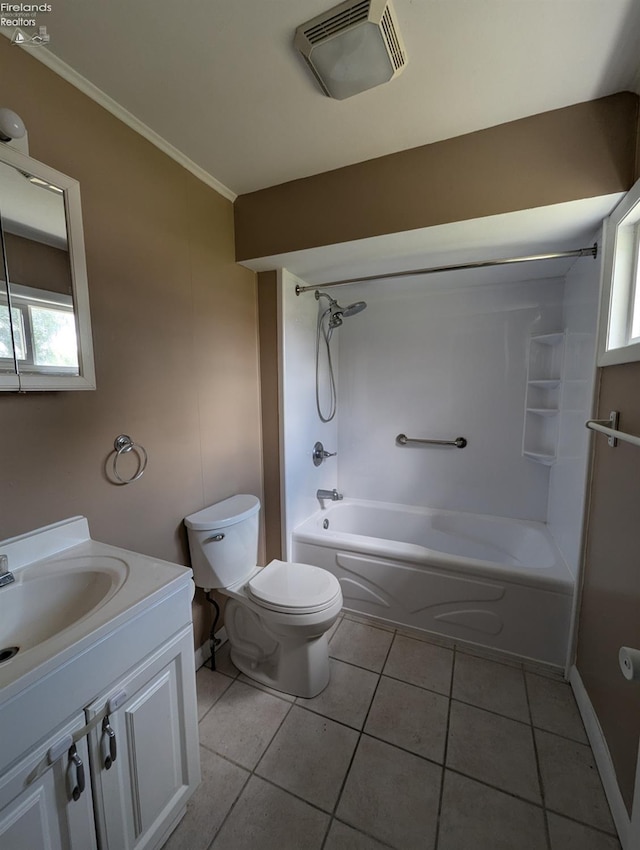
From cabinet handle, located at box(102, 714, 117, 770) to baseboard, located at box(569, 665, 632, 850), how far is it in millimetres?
1358

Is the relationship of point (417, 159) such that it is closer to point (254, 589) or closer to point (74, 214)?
point (74, 214)

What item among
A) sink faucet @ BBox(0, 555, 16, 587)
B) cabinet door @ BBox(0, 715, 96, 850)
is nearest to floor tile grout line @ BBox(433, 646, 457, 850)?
cabinet door @ BBox(0, 715, 96, 850)

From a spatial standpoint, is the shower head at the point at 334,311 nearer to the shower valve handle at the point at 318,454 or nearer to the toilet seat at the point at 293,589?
the shower valve handle at the point at 318,454

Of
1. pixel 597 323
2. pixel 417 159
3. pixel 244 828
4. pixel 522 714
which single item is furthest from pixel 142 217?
pixel 522 714

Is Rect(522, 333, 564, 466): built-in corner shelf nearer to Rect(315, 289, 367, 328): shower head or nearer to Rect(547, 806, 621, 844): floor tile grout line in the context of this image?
Rect(315, 289, 367, 328): shower head

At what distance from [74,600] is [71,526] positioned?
0.83 ft

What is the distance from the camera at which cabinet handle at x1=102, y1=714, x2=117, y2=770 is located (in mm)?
814

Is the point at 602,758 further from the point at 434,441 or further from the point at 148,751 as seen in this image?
the point at 434,441

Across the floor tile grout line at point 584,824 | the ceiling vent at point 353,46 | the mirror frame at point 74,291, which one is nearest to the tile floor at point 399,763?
the floor tile grout line at point 584,824

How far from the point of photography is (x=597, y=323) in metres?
1.48

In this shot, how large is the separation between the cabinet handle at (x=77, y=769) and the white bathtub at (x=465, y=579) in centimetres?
149

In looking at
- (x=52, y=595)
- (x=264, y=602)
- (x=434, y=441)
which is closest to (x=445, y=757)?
(x=264, y=602)

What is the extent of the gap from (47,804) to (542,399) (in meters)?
2.74

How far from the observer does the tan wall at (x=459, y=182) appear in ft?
4.03
